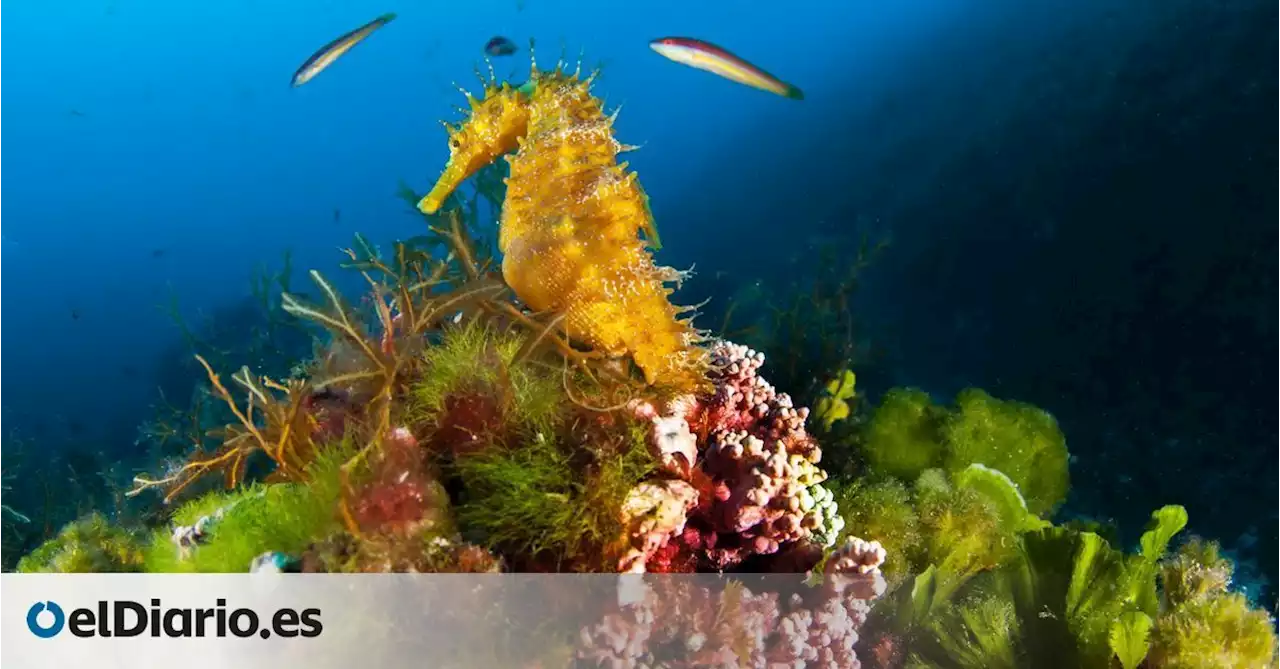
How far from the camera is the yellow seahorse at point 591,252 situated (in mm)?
3221

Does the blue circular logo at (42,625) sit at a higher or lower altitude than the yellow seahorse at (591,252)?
lower

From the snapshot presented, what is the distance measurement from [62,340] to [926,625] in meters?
41.7

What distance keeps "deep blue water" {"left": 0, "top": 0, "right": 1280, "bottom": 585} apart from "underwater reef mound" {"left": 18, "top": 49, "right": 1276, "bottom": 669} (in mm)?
4418

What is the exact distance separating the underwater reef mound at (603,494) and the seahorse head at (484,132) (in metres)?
0.01

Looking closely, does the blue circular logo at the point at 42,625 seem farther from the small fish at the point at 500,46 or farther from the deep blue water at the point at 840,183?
the small fish at the point at 500,46

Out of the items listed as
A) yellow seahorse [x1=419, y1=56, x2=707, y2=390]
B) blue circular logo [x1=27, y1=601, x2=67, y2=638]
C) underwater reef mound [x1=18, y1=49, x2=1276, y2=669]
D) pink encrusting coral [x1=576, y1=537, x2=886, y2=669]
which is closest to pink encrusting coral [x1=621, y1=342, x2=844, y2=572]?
underwater reef mound [x1=18, y1=49, x2=1276, y2=669]

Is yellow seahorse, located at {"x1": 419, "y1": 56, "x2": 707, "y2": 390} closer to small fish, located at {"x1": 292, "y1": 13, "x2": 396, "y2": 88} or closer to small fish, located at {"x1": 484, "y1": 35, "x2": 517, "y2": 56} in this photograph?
small fish, located at {"x1": 292, "y1": 13, "x2": 396, "y2": 88}

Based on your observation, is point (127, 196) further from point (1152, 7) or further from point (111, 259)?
point (1152, 7)

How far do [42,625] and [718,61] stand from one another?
561 cm

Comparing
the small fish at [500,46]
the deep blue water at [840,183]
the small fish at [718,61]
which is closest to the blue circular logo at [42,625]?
the small fish at [718,61]

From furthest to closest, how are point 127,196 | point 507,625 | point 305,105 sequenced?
point 305,105 → point 127,196 → point 507,625

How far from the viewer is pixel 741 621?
248cm

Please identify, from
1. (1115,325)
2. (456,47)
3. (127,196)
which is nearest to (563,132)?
(1115,325)

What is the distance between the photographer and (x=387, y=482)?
7.92 feet
